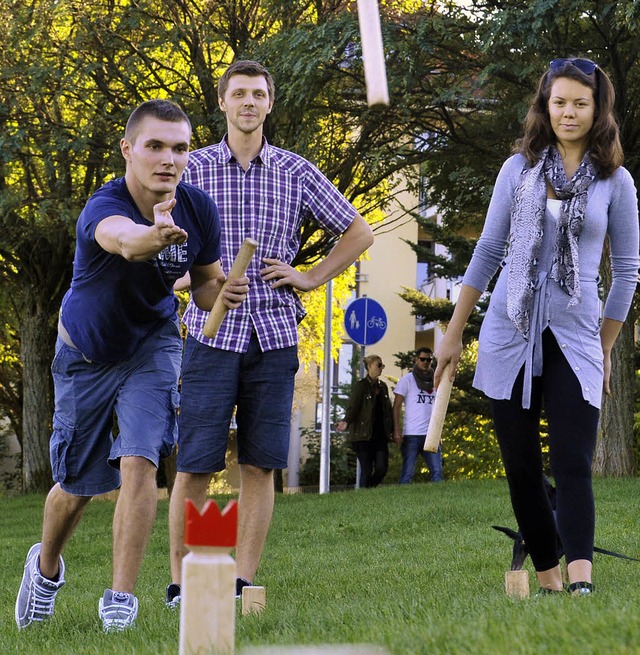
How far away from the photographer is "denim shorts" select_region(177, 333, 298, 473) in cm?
577

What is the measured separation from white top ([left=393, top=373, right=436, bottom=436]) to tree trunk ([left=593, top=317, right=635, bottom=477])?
9.06 feet

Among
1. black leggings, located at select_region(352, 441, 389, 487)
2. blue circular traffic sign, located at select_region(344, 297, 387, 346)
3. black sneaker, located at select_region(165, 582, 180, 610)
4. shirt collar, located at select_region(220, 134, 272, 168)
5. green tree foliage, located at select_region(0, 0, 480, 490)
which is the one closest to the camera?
black sneaker, located at select_region(165, 582, 180, 610)

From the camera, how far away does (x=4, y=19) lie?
16891mm

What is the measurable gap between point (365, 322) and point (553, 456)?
14.7 meters

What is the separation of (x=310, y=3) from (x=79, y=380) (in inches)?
477

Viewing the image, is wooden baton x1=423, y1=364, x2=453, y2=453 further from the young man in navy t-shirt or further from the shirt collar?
the shirt collar

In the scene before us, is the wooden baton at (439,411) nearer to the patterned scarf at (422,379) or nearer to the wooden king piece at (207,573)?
the wooden king piece at (207,573)

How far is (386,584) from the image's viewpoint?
21.6 ft

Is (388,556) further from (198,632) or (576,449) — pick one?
(198,632)

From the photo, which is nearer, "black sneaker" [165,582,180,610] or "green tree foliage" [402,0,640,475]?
"black sneaker" [165,582,180,610]

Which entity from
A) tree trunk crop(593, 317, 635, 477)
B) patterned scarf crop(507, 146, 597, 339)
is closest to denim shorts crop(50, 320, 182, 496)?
patterned scarf crop(507, 146, 597, 339)

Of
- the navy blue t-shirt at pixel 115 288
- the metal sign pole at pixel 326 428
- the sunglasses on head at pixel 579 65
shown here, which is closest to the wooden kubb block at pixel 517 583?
the navy blue t-shirt at pixel 115 288

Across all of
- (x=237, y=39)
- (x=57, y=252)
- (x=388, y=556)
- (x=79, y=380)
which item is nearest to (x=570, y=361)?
(x=79, y=380)

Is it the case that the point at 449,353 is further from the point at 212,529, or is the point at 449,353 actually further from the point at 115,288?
the point at 212,529
